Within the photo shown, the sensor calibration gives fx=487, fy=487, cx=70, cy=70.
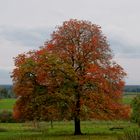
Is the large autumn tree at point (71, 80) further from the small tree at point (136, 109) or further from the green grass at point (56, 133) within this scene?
the small tree at point (136, 109)

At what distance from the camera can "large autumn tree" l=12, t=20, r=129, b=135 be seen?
52.9m

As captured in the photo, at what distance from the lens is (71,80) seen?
177 feet

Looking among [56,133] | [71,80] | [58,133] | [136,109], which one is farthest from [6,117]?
[71,80]

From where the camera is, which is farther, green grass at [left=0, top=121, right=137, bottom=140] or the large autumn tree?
the large autumn tree

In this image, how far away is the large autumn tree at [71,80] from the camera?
52.9 meters

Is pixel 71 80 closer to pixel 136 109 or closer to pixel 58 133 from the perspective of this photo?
pixel 58 133

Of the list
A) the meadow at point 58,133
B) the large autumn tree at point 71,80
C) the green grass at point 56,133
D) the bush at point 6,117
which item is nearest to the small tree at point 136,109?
the meadow at point 58,133

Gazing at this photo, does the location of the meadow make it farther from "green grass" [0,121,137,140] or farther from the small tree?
the small tree

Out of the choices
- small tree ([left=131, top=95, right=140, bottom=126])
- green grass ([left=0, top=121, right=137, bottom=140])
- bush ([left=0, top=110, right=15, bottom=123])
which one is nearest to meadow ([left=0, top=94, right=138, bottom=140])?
green grass ([left=0, top=121, right=137, bottom=140])

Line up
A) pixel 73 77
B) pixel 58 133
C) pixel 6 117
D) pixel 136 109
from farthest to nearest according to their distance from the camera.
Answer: pixel 6 117 → pixel 136 109 → pixel 58 133 → pixel 73 77

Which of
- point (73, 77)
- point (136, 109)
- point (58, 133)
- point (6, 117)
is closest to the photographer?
point (73, 77)

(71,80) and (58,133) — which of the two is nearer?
(71,80)

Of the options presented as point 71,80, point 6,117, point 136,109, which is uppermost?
point 71,80

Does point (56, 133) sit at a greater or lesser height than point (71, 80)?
lesser
